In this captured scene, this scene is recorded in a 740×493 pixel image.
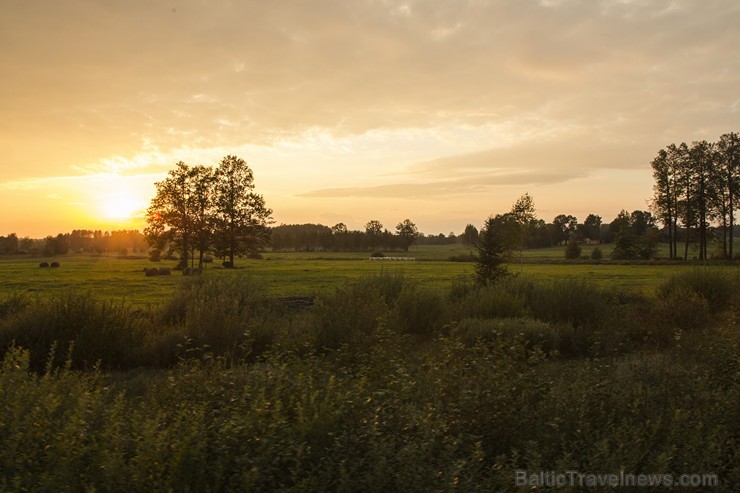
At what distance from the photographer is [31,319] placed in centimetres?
996

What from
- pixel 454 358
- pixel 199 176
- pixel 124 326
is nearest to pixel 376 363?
pixel 454 358

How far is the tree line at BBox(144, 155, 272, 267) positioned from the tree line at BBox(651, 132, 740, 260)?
48436 mm

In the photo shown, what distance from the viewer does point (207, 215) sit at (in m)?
52.6

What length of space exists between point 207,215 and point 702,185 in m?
57.3

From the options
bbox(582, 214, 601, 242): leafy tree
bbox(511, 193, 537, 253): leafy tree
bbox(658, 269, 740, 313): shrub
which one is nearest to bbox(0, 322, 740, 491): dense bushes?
bbox(658, 269, 740, 313): shrub

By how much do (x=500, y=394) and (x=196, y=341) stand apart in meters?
6.90

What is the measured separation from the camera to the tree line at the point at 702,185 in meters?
59.9

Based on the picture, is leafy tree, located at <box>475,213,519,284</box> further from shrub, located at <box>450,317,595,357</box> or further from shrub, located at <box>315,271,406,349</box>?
shrub, located at <box>315,271,406,349</box>

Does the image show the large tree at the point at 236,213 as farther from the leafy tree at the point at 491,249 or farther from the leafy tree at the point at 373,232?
the leafy tree at the point at 373,232

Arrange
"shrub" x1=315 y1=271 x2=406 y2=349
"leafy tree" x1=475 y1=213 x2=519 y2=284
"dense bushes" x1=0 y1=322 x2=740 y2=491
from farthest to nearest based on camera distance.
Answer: "leafy tree" x1=475 y1=213 x2=519 y2=284, "shrub" x1=315 y1=271 x2=406 y2=349, "dense bushes" x1=0 y1=322 x2=740 y2=491

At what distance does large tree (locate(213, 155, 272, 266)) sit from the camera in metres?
52.9

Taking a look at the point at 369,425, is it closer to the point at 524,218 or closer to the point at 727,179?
the point at 524,218

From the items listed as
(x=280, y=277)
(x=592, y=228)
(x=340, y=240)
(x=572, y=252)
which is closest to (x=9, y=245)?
(x=340, y=240)

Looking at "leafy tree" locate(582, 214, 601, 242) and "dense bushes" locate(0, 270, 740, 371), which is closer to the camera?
"dense bushes" locate(0, 270, 740, 371)
